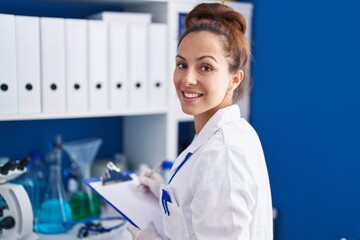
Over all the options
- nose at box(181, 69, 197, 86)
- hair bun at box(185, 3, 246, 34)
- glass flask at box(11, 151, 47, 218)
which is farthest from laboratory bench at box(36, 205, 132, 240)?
hair bun at box(185, 3, 246, 34)

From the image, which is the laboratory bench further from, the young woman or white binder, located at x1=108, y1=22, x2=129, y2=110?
white binder, located at x1=108, y1=22, x2=129, y2=110

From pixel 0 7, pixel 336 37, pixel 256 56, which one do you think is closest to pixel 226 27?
pixel 336 37

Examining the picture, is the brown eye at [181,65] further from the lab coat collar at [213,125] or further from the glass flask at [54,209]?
the glass flask at [54,209]

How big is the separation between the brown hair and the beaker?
738mm

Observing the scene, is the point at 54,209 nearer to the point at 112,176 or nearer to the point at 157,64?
the point at 112,176

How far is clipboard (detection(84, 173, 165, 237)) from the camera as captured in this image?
1.19m

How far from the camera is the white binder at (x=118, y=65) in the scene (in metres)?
1.46

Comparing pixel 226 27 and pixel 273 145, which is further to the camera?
pixel 273 145

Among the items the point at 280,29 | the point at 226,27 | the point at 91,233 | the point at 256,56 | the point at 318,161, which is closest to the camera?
the point at 226,27

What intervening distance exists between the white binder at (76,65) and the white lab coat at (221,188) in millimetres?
517

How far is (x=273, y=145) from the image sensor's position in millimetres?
1811

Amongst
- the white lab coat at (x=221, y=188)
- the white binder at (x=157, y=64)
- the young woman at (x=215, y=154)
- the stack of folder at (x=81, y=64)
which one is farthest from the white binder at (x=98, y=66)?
the white lab coat at (x=221, y=188)

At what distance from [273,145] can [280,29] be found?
51cm

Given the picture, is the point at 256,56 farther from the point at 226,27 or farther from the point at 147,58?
the point at 226,27
